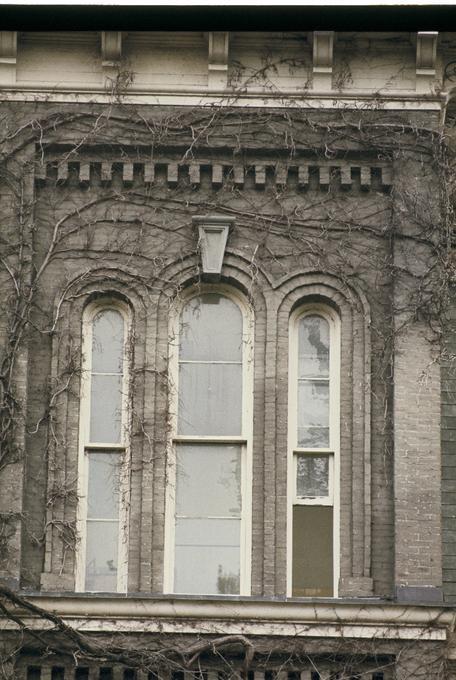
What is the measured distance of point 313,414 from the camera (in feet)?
42.1

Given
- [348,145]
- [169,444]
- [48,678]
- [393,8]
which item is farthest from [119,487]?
[393,8]

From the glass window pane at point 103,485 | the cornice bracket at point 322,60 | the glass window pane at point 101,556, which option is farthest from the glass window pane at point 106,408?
the cornice bracket at point 322,60

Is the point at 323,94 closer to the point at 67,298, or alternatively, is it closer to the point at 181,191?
the point at 181,191

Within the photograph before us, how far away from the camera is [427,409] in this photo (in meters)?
12.4

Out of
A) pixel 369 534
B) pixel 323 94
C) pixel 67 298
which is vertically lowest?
pixel 369 534

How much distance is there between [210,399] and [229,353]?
51 centimetres

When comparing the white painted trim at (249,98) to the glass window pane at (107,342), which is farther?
the white painted trim at (249,98)

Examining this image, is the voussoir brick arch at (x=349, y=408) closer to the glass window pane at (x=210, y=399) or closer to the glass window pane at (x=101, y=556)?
the glass window pane at (x=210, y=399)

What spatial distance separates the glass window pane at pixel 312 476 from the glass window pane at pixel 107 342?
2.01m

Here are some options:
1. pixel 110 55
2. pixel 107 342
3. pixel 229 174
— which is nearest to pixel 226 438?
pixel 107 342

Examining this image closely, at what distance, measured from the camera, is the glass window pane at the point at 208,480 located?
12523mm

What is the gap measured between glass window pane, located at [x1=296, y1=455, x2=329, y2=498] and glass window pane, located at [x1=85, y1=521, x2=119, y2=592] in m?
1.79

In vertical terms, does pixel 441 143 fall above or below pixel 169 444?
above

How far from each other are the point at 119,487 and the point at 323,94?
4.44 meters
